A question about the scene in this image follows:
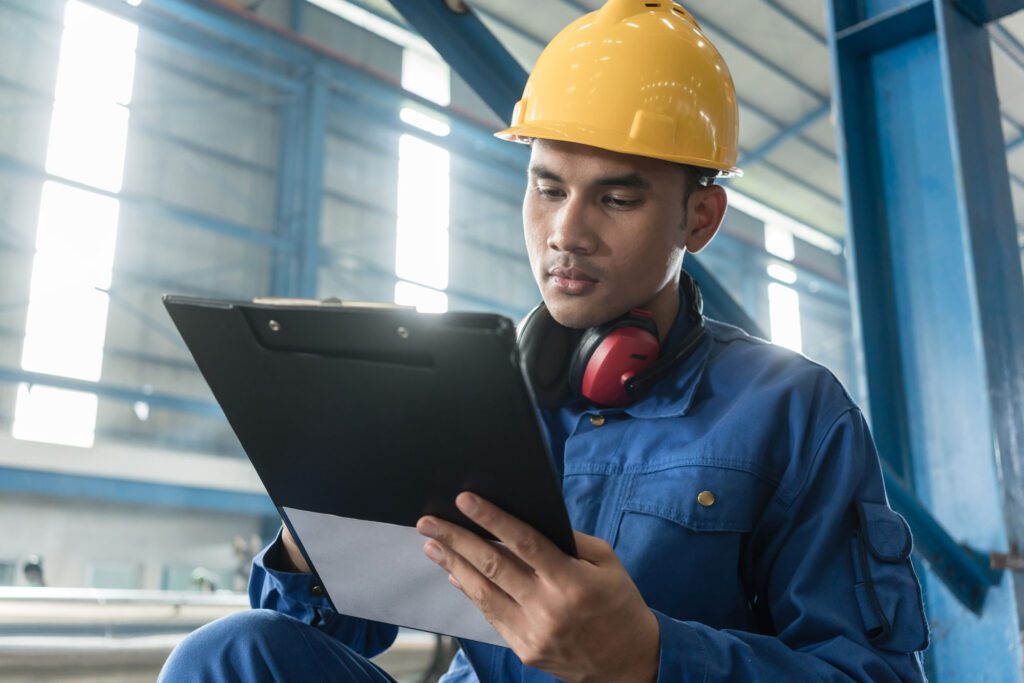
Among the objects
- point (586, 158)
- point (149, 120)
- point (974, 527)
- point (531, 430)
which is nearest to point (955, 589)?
point (974, 527)

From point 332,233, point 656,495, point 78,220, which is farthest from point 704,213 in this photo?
point 332,233

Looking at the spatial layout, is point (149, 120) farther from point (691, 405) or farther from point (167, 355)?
point (691, 405)

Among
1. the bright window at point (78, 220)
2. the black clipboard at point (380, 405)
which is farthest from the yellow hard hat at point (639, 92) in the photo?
the bright window at point (78, 220)

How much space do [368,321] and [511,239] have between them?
12.3m

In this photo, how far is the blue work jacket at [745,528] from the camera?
1.02m

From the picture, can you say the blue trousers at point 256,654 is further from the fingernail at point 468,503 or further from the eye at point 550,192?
the eye at point 550,192

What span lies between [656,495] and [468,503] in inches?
15.7

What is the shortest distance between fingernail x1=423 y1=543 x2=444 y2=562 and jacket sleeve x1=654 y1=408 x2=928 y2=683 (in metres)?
0.22

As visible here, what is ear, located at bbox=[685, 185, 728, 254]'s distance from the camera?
1412 millimetres

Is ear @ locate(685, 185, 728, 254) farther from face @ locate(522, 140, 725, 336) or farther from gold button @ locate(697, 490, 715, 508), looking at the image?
gold button @ locate(697, 490, 715, 508)

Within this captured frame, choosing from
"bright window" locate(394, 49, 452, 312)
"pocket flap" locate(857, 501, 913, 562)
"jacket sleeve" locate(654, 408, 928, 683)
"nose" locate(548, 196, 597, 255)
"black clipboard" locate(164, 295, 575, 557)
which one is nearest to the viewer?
"black clipboard" locate(164, 295, 575, 557)

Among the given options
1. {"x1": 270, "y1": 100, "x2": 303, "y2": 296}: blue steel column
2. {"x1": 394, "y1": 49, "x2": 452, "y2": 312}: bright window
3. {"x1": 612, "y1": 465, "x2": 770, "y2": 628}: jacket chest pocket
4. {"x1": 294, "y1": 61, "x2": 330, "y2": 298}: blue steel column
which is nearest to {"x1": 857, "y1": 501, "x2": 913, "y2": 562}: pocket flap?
{"x1": 612, "y1": 465, "x2": 770, "y2": 628}: jacket chest pocket

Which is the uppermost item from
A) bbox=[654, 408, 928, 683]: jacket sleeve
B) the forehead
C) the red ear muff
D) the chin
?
the forehead

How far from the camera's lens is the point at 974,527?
2055 millimetres
